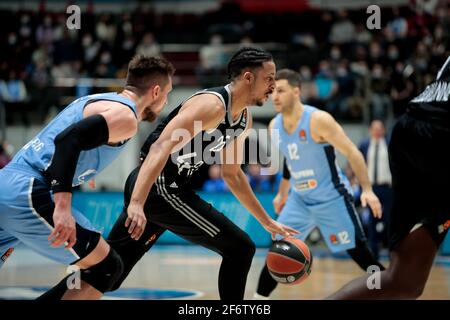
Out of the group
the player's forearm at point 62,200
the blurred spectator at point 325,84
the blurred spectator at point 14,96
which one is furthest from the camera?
the blurred spectator at point 14,96

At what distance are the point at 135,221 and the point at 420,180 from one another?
4.91 ft

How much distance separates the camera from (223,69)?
14.8 metres

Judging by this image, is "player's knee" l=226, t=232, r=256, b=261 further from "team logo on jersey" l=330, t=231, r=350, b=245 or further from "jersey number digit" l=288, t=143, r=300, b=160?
"jersey number digit" l=288, t=143, r=300, b=160

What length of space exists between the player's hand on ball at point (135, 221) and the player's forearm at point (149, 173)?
4cm

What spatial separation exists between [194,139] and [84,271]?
44.1 inches

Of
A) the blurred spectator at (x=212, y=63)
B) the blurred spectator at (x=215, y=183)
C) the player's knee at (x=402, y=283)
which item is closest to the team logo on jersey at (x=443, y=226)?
the player's knee at (x=402, y=283)

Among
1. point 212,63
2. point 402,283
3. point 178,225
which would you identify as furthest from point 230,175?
point 212,63

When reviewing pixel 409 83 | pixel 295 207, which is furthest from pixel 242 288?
pixel 409 83

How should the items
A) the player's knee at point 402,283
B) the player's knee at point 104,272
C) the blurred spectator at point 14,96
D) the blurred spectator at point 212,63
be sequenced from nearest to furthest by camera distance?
the player's knee at point 402,283, the player's knee at point 104,272, the blurred spectator at point 14,96, the blurred spectator at point 212,63

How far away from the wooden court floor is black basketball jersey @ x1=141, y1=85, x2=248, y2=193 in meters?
2.11

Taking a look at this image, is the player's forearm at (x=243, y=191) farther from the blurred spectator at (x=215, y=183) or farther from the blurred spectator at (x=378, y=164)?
the blurred spectator at (x=215, y=183)

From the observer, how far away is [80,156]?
4.11m

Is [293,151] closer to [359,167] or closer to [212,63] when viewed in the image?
[359,167]

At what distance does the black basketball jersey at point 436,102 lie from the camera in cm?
365
